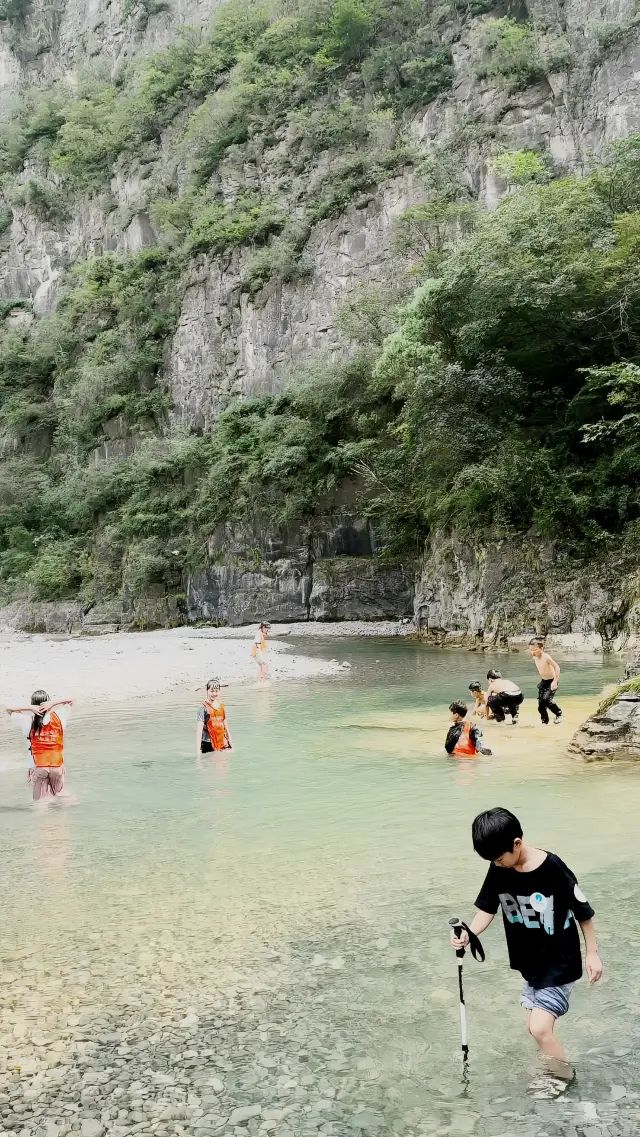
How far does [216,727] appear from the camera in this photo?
39.2ft

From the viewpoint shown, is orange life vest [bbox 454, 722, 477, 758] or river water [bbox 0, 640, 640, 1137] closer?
river water [bbox 0, 640, 640, 1137]

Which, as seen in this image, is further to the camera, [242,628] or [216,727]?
[242,628]

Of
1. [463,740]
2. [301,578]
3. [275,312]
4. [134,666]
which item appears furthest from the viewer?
[275,312]

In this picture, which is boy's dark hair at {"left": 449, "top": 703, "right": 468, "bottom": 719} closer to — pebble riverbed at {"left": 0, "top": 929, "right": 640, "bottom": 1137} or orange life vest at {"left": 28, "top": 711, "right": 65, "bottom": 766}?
orange life vest at {"left": 28, "top": 711, "right": 65, "bottom": 766}

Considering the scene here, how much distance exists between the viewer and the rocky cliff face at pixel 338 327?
2747 centimetres

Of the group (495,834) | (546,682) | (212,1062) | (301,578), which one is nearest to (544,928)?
(495,834)

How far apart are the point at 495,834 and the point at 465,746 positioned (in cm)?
762

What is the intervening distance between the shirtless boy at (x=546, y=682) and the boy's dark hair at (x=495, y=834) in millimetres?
9899

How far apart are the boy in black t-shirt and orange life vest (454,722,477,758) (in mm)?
7169

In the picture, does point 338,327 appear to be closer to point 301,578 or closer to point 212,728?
point 301,578

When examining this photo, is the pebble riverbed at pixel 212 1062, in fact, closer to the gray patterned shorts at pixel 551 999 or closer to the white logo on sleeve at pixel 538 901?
the gray patterned shorts at pixel 551 999

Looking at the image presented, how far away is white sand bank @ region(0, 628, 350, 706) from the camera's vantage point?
18.7 meters

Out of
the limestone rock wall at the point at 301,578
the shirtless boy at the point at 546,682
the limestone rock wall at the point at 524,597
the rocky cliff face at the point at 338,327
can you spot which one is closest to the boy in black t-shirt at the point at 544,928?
the shirtless boy at the point at 546,682

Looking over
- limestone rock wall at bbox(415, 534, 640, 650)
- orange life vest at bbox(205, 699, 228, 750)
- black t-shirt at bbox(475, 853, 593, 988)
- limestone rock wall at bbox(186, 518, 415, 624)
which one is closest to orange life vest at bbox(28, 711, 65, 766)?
orange life vest at bbox(205, 699, 228, 750)
